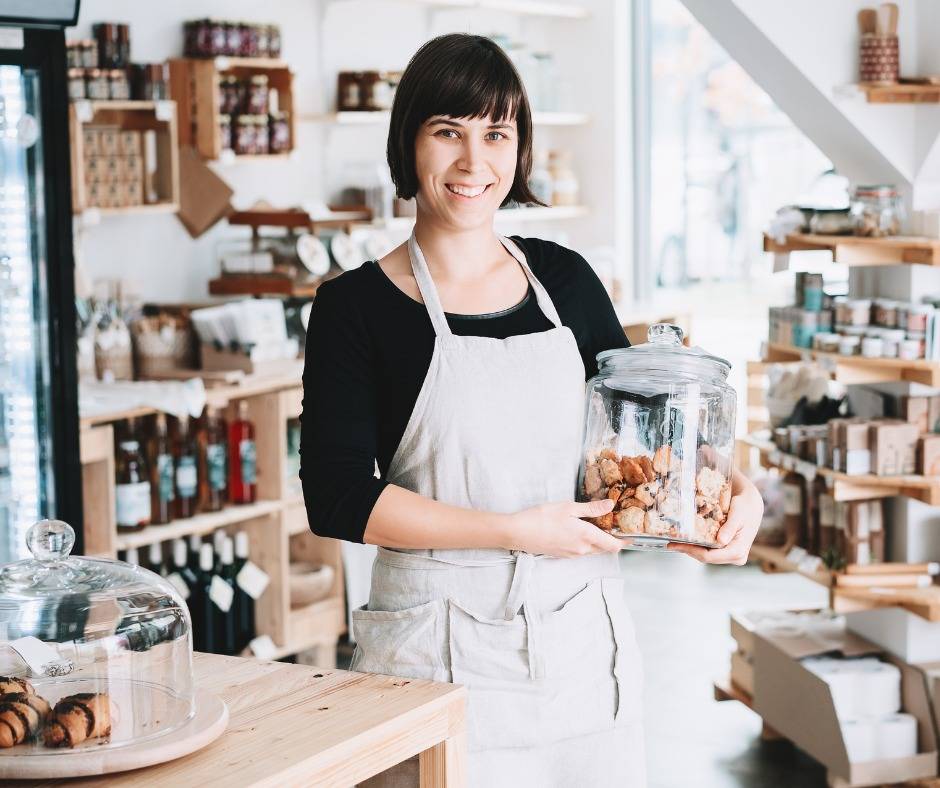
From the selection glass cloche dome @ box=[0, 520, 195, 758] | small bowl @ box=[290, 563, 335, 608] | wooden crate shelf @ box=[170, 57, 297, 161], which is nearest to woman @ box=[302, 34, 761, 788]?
glass cloche dome @ box=[0, 520, 195, 758]

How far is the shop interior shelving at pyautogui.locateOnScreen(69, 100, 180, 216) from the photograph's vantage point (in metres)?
4.31

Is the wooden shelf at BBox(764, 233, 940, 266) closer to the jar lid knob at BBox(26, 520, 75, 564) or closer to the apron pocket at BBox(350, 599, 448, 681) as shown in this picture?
the apron pocket at BBox(350, 599, 448, 681)

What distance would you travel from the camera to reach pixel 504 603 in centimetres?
197

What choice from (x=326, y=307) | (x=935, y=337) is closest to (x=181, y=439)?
(x=935, y=337)

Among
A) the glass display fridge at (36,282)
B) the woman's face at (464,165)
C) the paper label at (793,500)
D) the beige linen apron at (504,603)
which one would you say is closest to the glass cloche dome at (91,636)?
the beige linen apron at (504,603)

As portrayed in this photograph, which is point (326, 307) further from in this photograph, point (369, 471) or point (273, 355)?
point (273, 355)

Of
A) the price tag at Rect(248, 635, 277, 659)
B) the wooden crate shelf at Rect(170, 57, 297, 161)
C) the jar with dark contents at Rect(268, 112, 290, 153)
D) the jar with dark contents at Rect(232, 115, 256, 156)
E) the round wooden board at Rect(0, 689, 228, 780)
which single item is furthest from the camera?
the jar with dark contents at Rect(268, 112, 290, 153)

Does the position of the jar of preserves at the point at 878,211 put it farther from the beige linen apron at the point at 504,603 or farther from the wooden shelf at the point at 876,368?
the beige linen apron at the point at 504,603

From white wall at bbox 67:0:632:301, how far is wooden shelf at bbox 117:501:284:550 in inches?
31.0

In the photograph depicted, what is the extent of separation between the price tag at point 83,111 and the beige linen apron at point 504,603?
248 cm

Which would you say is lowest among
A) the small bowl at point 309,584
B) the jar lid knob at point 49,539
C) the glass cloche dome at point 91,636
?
the small bowl at point 309,584

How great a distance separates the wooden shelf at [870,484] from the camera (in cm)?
372

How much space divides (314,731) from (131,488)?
269 centimetres

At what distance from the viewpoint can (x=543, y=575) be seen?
6.50 ft
